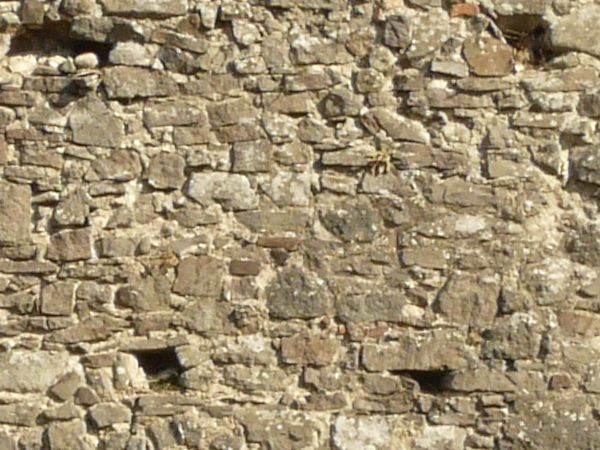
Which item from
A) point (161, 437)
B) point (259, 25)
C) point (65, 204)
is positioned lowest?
point (161, 437)

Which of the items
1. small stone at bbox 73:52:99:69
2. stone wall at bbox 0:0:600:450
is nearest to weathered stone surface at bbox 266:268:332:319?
stone wall at bbox 0:0:600:450

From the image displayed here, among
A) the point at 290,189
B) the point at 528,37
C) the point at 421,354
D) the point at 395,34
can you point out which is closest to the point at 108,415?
the point at 290,189

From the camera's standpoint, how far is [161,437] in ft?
16.9

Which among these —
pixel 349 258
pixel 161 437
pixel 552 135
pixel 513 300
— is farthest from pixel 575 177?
pixel 161 437

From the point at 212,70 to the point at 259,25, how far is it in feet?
0.85

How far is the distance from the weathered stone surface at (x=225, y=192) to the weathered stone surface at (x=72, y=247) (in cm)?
44

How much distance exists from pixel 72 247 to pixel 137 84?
699 mm

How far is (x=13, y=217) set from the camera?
17.3 ft

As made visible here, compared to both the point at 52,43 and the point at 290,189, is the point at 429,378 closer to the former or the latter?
the point at 290,189

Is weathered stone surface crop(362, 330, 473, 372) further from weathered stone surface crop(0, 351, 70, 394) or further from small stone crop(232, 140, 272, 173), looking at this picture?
weathered stone surface crop(0, 351, 70, 394)

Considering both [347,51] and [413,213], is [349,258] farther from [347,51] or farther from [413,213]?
[347,51]

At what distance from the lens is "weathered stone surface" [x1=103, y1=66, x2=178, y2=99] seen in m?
5.33

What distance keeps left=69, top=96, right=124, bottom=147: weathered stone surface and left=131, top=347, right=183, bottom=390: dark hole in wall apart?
84 cm

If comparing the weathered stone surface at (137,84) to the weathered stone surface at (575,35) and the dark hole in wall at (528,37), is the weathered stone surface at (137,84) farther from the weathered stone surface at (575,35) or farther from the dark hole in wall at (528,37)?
the weathered stone surface at (575,35)
